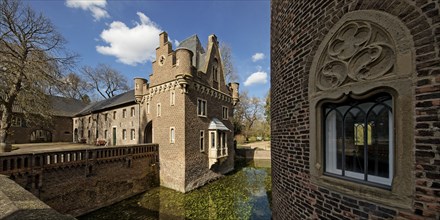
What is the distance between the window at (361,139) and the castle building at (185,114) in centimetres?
1252

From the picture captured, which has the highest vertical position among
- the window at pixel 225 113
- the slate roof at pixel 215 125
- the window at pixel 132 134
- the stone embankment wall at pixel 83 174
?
the window at pixel 225 113

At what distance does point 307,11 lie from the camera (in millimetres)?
3182

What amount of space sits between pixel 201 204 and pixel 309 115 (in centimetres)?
1124

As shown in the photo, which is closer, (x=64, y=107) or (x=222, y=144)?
(x=222, y=144)

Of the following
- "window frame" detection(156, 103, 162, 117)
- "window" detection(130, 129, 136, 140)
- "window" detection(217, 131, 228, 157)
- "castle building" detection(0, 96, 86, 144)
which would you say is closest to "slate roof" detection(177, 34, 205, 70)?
"window frame" detection(156, 103, 162, 117)

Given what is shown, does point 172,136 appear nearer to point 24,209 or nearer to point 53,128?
point 24,209

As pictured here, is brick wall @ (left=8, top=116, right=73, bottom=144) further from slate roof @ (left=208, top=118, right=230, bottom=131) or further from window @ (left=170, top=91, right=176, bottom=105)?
slate roof @ (left=208, top=118, right=230, bottom=131)

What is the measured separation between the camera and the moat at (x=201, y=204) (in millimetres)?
10773

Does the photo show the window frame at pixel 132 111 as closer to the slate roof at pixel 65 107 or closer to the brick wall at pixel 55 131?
the brick wall at pixel 55 131

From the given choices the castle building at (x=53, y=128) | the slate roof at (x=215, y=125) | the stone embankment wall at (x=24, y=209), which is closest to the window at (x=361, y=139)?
the stone embankment wall at (x=24, y=209)

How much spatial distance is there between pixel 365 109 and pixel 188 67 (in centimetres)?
1346

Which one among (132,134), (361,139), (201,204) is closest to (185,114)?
(201,204)

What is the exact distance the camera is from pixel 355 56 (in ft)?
7.78

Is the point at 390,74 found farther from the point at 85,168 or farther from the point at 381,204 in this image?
the point at 85,168
